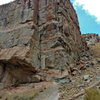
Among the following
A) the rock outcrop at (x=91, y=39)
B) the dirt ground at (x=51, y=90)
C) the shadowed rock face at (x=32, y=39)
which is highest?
the rock outcrop at (x=91, y=39)

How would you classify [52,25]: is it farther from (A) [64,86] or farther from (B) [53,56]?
(A) [64,86]

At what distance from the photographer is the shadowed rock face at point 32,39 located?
17.3m

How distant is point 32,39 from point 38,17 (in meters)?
3.40

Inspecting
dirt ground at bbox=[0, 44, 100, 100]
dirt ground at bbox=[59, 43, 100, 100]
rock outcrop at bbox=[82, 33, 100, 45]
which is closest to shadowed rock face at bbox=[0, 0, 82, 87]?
dirt ground at bbox=[0, 44, 100, 100]

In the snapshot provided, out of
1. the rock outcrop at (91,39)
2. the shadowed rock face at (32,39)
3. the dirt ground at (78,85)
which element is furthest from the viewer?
the rock outcrop at (91,39)

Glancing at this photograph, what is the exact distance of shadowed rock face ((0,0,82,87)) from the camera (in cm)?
1727

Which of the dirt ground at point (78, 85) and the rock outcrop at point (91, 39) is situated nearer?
the dirt ground at point (78, 85)

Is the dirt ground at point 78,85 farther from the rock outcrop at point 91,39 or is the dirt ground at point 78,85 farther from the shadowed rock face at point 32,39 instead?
the rock outcrop at point 91,39

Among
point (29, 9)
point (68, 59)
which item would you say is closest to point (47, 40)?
point (68, 59)

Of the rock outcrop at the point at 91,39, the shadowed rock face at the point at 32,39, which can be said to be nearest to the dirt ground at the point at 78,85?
the shadowed rock face at the point at 32,39

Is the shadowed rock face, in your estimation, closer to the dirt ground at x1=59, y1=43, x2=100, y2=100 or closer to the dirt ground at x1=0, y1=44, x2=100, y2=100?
the dirt ground at x1=0, y1=44, x2=100, y2=100

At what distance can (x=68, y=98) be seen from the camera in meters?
12.6

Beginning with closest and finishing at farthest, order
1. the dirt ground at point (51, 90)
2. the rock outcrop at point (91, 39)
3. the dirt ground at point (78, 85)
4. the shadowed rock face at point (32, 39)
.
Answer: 1. the dirt ground at point (78, 85)
2. the dirt ground at point (51, 90)
3. the shadowed rock face at point (32, 39)
4. the rock outcrop at point (91, 39)

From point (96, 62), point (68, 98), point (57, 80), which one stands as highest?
point (96, 62)
